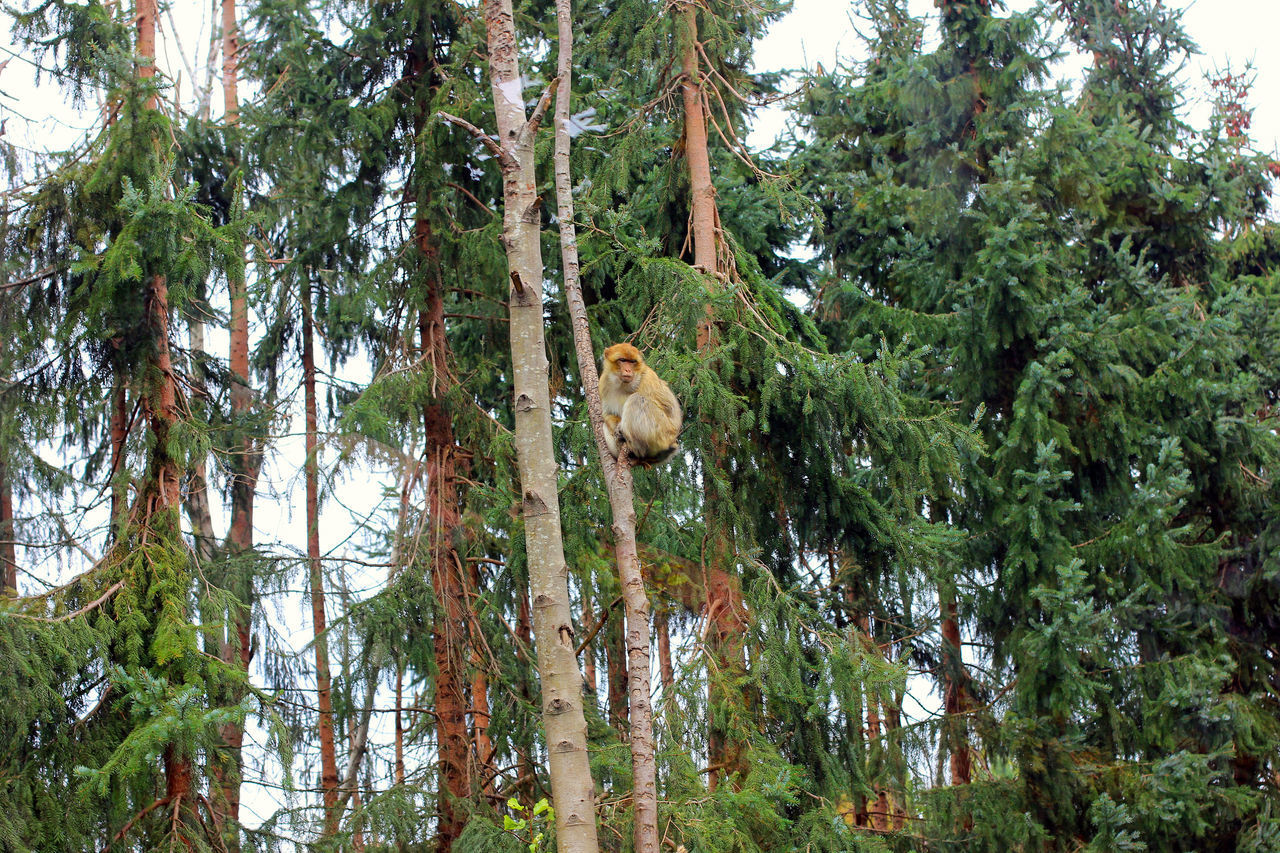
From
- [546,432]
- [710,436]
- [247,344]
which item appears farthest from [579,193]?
[247,344]

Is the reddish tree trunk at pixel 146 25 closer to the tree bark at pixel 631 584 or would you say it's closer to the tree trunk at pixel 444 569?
the tree trunk at pixel 444 569

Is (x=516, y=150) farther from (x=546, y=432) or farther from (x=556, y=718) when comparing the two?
(x=556, y=718)

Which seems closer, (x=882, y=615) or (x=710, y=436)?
(x=710, y=436)

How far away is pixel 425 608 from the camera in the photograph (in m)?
9.46

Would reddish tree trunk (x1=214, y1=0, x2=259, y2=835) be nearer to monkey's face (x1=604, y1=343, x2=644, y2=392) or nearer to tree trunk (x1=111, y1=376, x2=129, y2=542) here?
tree trunk (x1=111, y1=376, x2=129, y2=542)

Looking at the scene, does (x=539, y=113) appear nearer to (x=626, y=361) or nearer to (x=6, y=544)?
(x=626, y=361)


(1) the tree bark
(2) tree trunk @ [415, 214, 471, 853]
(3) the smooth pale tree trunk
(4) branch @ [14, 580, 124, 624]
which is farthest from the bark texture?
(2) tree trunk @ [415, 214, 471, 853]

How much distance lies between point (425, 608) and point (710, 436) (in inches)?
123

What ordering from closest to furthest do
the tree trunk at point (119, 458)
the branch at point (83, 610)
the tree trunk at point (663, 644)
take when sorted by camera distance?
the branch at point (83, 610) → the tree trunk at point (119, 458) → the tree trunk at point (663, 644)

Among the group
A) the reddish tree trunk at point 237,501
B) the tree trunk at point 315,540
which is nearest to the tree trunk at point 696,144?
the reddish tree trunk at point 237,501

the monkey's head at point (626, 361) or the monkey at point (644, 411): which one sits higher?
the monkey's head at point (626, 361)

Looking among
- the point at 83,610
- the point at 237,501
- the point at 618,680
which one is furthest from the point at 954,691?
the point at 83,610

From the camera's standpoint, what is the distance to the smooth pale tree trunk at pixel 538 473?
4.52 m

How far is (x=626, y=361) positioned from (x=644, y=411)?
0.37 meters
